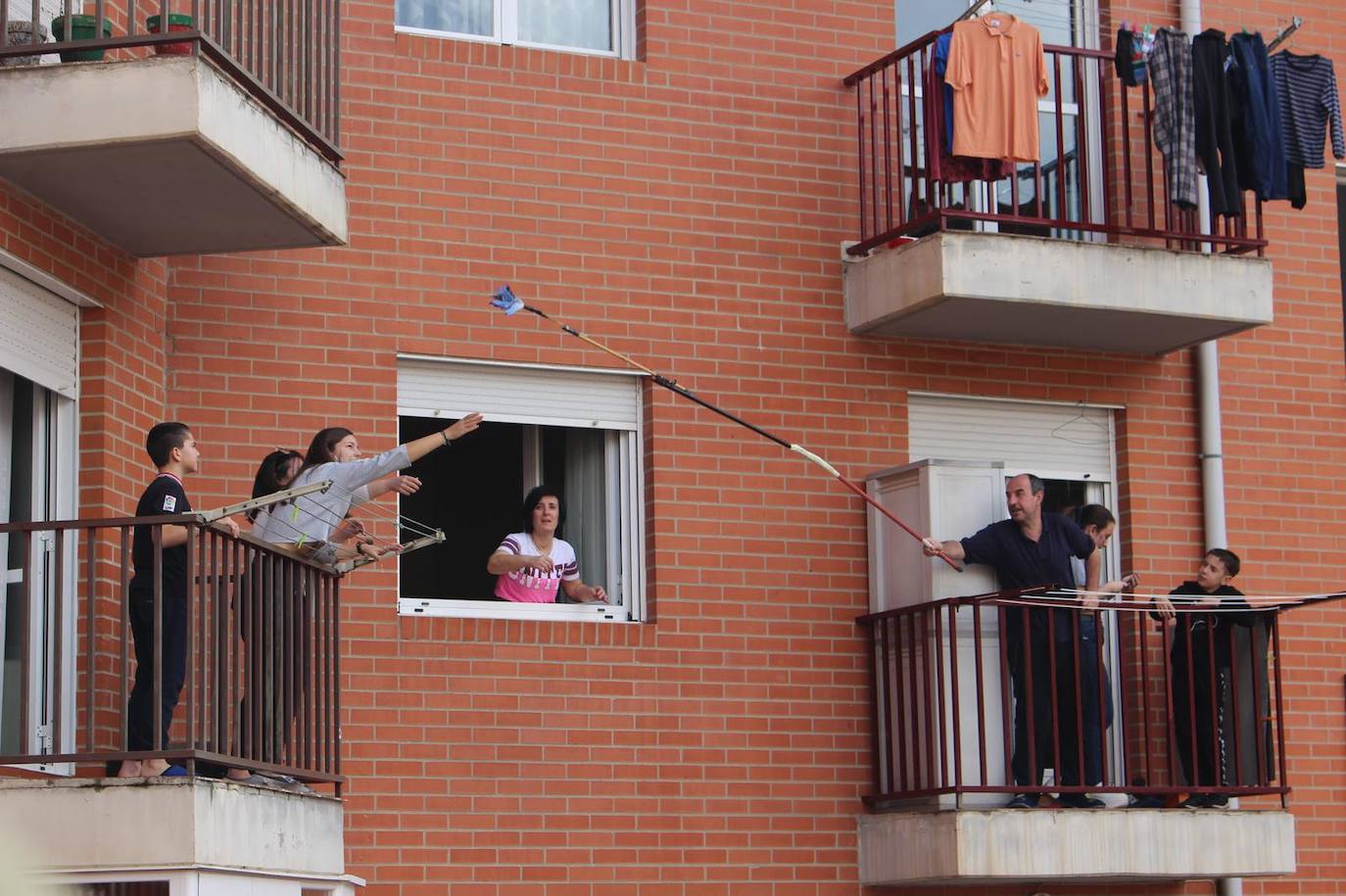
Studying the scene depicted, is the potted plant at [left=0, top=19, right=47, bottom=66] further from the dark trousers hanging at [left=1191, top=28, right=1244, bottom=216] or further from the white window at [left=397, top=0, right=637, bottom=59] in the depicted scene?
the dark trousers hanging at [left=1191, top=28, right=1244, bottom=216]

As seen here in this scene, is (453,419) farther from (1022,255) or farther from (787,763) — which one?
(1022,255)

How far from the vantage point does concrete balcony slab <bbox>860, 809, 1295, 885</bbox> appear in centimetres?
917

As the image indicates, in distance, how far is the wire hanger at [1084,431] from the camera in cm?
1088

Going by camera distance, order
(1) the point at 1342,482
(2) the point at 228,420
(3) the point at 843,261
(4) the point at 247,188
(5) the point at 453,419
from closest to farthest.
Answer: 1. (4) the point at 247,188
2. (2) the point at 228,420
3. (5) the point at 453,419
4. (3) the point at 843,261
5. (1) the point at 1342,482

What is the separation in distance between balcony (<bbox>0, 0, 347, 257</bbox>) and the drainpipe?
5.01m

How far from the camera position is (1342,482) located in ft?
37.0

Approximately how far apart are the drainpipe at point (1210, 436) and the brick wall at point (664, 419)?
9cm

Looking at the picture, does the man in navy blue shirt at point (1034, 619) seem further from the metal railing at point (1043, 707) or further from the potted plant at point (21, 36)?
the potted plant at point (21, 36)

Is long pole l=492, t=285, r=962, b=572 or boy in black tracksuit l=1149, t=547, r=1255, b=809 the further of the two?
boy in black tracksuit l=1149, t=547, r=1255, b=809

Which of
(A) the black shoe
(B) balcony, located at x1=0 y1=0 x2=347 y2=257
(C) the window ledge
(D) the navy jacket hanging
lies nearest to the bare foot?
(B) balcony, located at x1=0 y1=0 x2=347 y2=257

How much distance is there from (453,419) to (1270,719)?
14.5ft

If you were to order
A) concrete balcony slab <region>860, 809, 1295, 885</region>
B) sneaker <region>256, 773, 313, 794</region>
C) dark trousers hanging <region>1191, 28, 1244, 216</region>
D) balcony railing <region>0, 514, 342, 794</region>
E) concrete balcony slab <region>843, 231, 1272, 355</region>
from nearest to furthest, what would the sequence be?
balcony railing <region>0, 514, 342, 794</region>
sneaker <region>256, 773, 313, 794</region>
concrete balcony slab <region>860, 809, 1295, 885</region>
concrete balcony slab <region>843, 231, 1272, 355</region>
dark trousers hanging <region>1191, 28, 1244, 216</region>

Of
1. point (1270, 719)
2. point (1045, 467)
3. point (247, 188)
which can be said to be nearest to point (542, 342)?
point (247, 188)

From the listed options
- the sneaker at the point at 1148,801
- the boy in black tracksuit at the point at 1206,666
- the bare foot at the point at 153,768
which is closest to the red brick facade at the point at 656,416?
the boy in black tracksuit at the point at 1206,666
